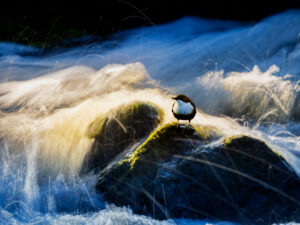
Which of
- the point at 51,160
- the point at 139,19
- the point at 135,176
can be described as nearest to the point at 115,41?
the point at 139,19

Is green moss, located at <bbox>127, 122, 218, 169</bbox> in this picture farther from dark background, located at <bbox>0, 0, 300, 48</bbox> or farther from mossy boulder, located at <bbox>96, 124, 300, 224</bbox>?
dark background, located at <bbox>0, 0, 300, 48</bbox>

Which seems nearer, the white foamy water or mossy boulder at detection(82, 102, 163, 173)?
the white foamy water

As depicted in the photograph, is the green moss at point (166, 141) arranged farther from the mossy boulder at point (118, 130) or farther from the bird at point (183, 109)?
the mossy boulder at point (118, 130)

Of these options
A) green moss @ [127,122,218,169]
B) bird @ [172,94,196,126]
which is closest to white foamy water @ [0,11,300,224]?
green moss @ [127,122,218,169]

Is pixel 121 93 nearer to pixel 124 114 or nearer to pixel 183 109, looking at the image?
pixel 124 114

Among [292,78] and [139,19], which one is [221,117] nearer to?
[292,78]

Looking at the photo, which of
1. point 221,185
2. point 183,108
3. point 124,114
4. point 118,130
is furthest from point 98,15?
point 221,185
